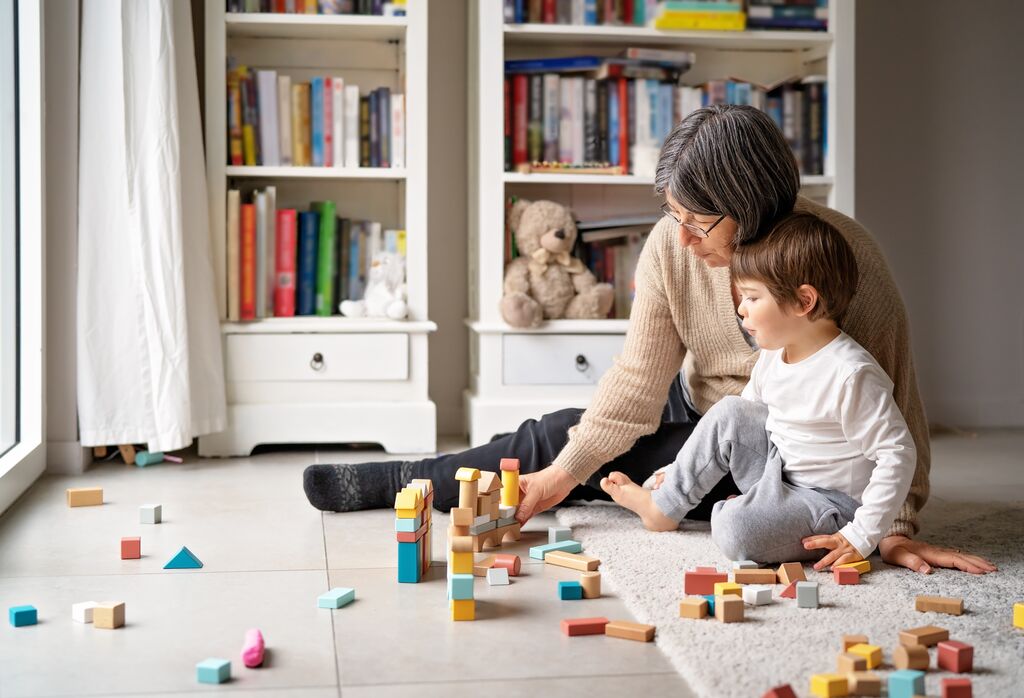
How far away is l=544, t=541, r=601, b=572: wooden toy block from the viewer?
1662 millimetres

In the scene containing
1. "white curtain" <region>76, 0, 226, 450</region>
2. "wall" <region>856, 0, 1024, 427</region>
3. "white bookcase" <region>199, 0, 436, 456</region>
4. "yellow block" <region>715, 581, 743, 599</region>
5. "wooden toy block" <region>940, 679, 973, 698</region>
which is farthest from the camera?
"wall" <region>856, 0, 1024, 427</region>

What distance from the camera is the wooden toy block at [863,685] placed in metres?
1.17

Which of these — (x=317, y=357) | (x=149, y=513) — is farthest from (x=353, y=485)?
(x=317, y=357)

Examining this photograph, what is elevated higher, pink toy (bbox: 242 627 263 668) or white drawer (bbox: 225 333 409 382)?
white drawer (bbox: 225 333 409 382)

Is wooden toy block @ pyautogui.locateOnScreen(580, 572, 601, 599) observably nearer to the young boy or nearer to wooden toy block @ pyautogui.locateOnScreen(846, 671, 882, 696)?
the young boy

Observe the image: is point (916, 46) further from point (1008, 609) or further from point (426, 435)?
point (1008, 609)

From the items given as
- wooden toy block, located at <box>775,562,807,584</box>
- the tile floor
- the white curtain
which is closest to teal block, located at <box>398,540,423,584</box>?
the tile floor

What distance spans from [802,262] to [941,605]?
49cm

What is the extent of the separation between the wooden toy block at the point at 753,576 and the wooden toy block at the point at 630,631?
24 cm

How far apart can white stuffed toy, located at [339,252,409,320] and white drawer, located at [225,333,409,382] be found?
2.7 inches

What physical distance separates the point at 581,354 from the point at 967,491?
974 mm

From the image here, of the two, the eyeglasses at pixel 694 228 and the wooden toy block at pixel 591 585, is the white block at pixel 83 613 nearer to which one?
the wooden toy block at pixel 591 585

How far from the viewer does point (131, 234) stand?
8.27ft

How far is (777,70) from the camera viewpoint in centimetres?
312
